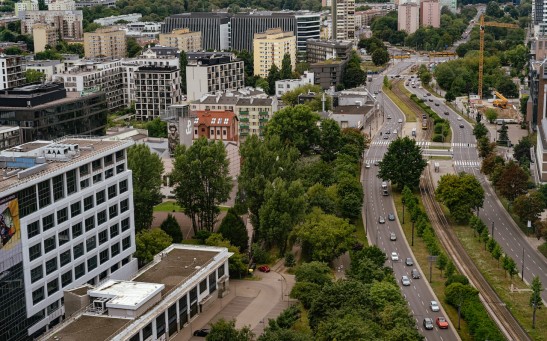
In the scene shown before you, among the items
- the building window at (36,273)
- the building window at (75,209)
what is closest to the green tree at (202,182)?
the building window at (75,209)

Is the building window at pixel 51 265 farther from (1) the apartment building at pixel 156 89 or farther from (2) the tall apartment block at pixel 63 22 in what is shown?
(2) the tall apartment block at pixel 63 22

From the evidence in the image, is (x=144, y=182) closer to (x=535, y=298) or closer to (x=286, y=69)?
(x=535, y=298)

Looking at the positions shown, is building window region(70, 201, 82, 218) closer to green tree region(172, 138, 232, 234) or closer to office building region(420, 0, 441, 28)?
green tree region(172, 138, 232, 234)

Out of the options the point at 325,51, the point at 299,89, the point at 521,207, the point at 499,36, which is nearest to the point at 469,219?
the point at 521,207

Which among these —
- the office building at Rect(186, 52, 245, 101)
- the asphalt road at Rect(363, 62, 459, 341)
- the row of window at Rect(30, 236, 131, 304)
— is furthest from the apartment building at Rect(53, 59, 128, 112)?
the row of window at Rect(30, 236, 131, 304)

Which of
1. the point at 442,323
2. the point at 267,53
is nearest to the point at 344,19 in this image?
the point at 267,53
